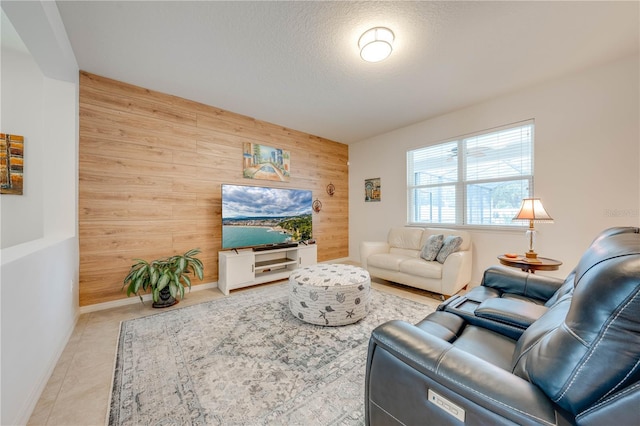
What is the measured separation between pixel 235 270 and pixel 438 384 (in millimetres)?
2984

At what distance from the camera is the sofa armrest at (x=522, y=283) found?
1800mm

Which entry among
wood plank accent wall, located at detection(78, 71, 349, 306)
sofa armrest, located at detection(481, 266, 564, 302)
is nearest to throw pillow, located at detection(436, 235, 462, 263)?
sofa armrest, located at detection(481, 266, 564, 302)

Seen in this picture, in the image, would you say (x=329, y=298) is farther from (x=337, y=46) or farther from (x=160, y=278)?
(x=337, y=46)

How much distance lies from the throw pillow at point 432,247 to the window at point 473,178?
2.22ft

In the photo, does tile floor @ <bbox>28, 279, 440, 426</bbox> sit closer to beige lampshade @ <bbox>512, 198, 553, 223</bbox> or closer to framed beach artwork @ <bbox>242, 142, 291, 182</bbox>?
framed beach artwork @ <bbox>242, 142, 291, 182</bbox>

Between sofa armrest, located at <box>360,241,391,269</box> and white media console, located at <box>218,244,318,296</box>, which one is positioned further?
sofa armrest, located at <box>360,241,391,269</box>

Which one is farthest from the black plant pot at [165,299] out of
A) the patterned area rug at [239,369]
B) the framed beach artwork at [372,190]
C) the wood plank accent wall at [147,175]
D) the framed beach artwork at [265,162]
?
the framed beach artwork at [372,190]

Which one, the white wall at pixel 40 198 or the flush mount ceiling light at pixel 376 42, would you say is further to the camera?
the flush mount ceiling light at pixel 376 42

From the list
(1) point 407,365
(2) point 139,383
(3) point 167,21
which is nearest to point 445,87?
(3) point 167,21

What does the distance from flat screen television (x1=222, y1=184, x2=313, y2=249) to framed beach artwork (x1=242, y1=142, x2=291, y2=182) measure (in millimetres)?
376

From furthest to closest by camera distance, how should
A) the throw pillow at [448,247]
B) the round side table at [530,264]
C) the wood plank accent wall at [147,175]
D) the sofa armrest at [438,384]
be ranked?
the throw pillow at [448,247], the wood plank accent wall at [147,175], the round side table at [530,264], the sofa armrest at [438,384]

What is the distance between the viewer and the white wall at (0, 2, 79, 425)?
149cm

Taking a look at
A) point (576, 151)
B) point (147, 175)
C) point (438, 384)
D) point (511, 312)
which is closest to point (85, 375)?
point (147, 175)

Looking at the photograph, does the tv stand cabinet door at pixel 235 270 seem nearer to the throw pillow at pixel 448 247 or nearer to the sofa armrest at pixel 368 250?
the sofa armrest at pixel 368 250
